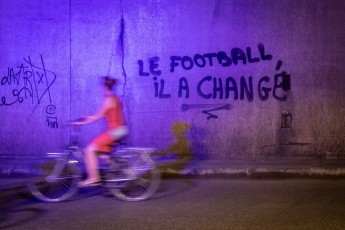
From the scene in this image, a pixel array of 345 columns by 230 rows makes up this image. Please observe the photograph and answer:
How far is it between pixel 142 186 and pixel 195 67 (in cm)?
413

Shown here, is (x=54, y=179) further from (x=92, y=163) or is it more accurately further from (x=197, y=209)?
(x=197, y=209)

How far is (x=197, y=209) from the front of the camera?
6887mm

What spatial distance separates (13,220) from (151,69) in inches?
213

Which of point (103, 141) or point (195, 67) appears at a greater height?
point (195, 67)

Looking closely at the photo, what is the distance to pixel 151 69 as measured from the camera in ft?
36.1

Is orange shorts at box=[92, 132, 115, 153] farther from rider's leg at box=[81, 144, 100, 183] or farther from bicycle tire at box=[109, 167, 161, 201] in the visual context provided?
bicycle tire at box=[109, 167, 161, 201]

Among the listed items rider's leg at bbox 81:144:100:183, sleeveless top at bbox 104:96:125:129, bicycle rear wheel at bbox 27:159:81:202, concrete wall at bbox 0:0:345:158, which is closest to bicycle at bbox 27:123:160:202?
bicycle rear wheel at bbox 27:159:81:202

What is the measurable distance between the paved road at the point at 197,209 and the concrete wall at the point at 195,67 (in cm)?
243

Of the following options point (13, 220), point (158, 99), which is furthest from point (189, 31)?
point (13, 220)

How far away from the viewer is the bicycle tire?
749 centimetres

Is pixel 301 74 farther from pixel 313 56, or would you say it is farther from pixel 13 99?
pixel 13 99

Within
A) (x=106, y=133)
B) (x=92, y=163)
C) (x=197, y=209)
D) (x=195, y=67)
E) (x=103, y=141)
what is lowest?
(x=197, y=209)

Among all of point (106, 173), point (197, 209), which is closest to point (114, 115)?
point (106, 173)

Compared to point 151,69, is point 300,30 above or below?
above
